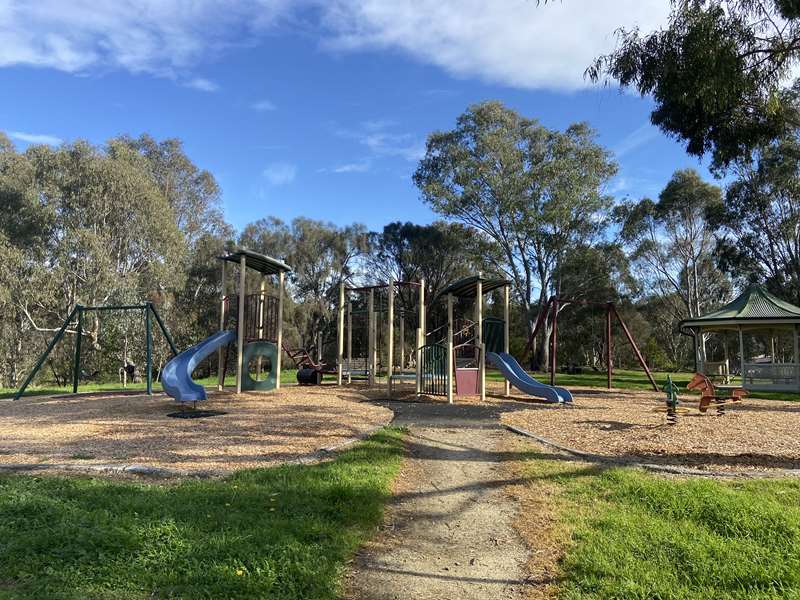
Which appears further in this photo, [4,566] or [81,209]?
[81,209]

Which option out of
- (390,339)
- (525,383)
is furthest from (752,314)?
(390,339)

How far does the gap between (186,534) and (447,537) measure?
1843 mm

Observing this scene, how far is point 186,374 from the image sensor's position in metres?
11.6

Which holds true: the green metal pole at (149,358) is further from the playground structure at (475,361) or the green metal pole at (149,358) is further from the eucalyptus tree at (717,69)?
the eucalyptus tree at (717,69)

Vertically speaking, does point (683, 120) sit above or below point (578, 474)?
above

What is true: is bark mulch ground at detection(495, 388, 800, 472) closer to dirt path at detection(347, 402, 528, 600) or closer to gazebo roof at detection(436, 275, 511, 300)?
dirt path at detection(347, 402, 528, 600)

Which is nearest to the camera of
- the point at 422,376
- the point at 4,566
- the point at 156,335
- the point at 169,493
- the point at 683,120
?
the point at 4,566

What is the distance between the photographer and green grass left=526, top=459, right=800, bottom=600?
3.11 m

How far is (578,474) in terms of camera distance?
5773 mm

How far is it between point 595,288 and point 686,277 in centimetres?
706

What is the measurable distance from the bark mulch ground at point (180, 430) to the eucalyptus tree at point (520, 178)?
23.4 meters

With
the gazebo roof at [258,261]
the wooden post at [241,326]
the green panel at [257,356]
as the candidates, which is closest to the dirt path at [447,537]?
the wooden post at [241,326]

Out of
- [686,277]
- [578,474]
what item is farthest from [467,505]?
[686,277]

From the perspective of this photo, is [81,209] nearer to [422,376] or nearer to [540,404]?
[422,376]
